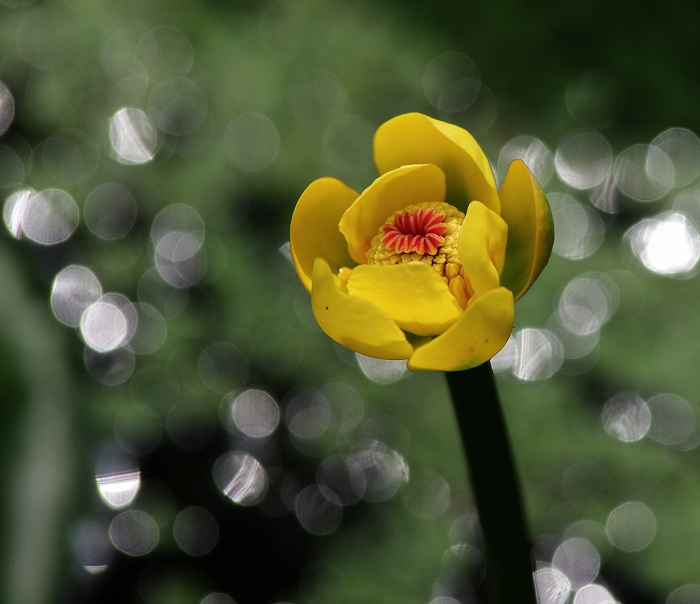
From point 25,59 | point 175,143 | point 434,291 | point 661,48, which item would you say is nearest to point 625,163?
point 661,48

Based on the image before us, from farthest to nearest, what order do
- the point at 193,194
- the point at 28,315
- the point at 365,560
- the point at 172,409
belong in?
1. the point at 193,194
2. the point at 172,409
3. the point at 365,560
4. the point at 28,315

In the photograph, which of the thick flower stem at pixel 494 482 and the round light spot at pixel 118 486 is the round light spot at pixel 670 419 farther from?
the round light spot at pixel 118 486

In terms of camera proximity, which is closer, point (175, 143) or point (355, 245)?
point (355, 245)

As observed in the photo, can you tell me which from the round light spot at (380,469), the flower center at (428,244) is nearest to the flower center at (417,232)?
the flower center at (428,244)

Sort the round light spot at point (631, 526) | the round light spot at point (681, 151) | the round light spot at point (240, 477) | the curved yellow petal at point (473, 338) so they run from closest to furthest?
1. the curved yellow petal at point (473, 338)
2. the round light spot at point (631, 526)
3. the round light spot at point (240, 477)
4. the round light spot at point (681, 151)

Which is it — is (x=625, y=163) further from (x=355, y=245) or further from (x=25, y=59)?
(x=25, y=59)

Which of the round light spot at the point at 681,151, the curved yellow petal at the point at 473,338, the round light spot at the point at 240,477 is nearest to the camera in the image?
the curved yellow petal at the point at 473,338

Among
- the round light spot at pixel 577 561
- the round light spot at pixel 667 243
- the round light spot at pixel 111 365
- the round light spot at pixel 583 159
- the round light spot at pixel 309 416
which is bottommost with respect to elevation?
the round light spot at pixel 577 561
